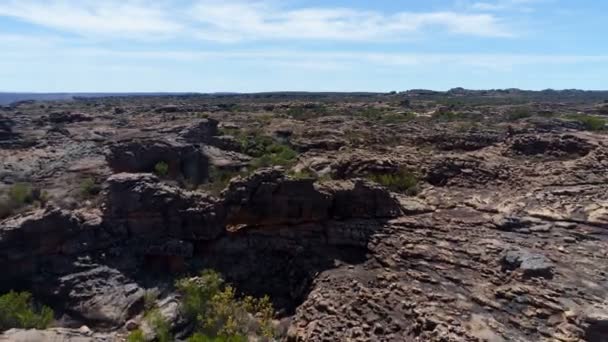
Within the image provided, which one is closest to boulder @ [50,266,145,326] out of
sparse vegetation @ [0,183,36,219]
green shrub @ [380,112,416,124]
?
sparse vegetation @ [0,183,36,219]

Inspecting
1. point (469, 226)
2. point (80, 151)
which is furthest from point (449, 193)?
point (80, 151)

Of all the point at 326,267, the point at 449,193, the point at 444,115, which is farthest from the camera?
the point at 444,115

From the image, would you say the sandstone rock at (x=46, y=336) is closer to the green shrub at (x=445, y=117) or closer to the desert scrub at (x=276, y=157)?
the desert scrub at (x=276, y=157)

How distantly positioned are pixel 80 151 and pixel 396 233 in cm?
2389

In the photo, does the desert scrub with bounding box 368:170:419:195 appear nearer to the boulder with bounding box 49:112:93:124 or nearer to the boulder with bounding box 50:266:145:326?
the boulder with bounding box 50:266:145:326

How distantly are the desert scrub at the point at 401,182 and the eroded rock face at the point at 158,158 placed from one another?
10.2 metres

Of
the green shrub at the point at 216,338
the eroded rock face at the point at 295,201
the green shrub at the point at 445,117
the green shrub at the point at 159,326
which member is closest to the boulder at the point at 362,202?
the eroded rock face at the point at 295,201

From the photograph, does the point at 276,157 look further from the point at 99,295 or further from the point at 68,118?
the point at 68,118

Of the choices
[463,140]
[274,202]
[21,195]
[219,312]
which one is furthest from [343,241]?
[21,195]

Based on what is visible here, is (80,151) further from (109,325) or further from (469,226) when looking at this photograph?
(469,226)

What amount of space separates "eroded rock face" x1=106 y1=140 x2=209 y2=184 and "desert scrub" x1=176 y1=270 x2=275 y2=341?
40.4 ft

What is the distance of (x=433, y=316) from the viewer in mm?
16047

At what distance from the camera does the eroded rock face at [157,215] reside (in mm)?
22328

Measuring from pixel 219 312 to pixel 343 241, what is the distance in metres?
6.29
